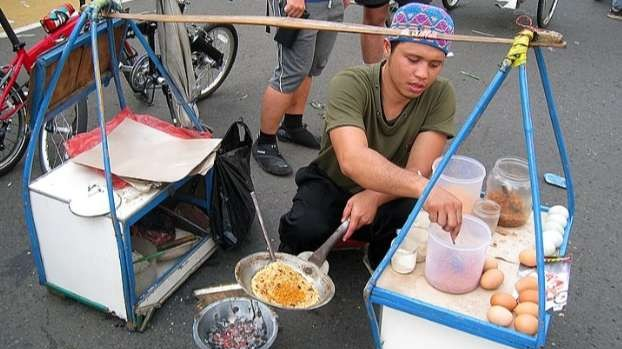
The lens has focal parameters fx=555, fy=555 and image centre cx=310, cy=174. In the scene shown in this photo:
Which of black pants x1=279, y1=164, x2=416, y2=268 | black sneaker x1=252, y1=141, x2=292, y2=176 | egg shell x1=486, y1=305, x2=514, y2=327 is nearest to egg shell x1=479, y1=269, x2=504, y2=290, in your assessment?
egg shell x1=486, y1=305, x2=514, y2=327

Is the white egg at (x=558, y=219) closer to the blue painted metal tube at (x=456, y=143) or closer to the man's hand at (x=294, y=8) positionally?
the blue painted metal tube at (x=456, y=143)

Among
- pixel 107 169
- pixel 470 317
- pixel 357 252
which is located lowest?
pixel 357 252

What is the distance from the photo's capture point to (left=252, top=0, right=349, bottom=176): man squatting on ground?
3.22 m

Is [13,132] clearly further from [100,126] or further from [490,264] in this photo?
[490,264]

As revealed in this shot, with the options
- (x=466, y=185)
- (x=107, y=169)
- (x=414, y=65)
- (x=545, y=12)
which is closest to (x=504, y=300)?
(x=466, y=185)

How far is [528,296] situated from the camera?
1.63 metres

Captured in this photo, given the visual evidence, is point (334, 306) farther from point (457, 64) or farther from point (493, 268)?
point (457, 64)

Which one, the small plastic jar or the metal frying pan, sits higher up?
the small plastic jar

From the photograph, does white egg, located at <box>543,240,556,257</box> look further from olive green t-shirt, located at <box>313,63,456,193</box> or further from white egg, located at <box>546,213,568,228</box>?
olive green t-shirt, located at <box>313,63,456,193</box>

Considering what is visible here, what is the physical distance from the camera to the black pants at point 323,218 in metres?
2.40

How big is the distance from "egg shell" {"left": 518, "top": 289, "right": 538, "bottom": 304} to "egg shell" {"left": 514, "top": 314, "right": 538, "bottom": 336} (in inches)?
3.9

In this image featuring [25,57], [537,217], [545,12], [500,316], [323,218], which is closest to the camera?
[537,217]

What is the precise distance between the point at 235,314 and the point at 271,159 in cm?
138

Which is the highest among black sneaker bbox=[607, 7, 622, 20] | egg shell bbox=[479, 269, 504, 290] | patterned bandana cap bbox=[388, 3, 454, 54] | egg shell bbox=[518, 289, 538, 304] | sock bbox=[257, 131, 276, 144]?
patterned bandana cap bbox=[388, 3, 454, 54]
